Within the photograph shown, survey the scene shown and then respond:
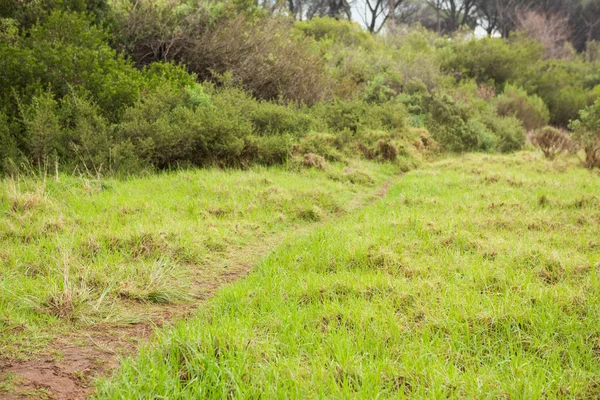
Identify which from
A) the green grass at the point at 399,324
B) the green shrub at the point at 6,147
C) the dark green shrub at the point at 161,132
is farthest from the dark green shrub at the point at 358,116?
the green grass at the point at 399,324

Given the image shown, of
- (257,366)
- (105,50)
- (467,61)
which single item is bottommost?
(257,366)

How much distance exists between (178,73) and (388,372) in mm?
10782

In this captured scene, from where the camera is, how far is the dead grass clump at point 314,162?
1030 centimetres

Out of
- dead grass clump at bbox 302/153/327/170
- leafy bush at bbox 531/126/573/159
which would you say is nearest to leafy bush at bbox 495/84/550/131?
leafy bush at bbox 531/126/573/159

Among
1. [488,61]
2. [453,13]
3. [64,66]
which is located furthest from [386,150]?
[453,13]

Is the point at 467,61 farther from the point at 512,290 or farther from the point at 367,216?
the point at 512,290

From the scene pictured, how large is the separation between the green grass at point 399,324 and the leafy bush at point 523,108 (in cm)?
1808

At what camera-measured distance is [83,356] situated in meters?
2.99

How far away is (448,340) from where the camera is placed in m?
3.11

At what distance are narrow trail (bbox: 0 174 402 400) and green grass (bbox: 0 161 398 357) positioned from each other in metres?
0.08

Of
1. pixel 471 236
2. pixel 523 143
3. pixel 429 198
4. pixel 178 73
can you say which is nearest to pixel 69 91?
pixel 178 73

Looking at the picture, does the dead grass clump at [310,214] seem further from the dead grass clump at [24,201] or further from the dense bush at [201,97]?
the dead grass clump at [24,201]

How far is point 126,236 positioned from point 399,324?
10.2 feet

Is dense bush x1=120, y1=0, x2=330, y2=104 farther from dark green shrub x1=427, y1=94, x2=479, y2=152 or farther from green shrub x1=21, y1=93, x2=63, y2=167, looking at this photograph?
green shrub x1=21, y1=93, x2=63, y2=167
